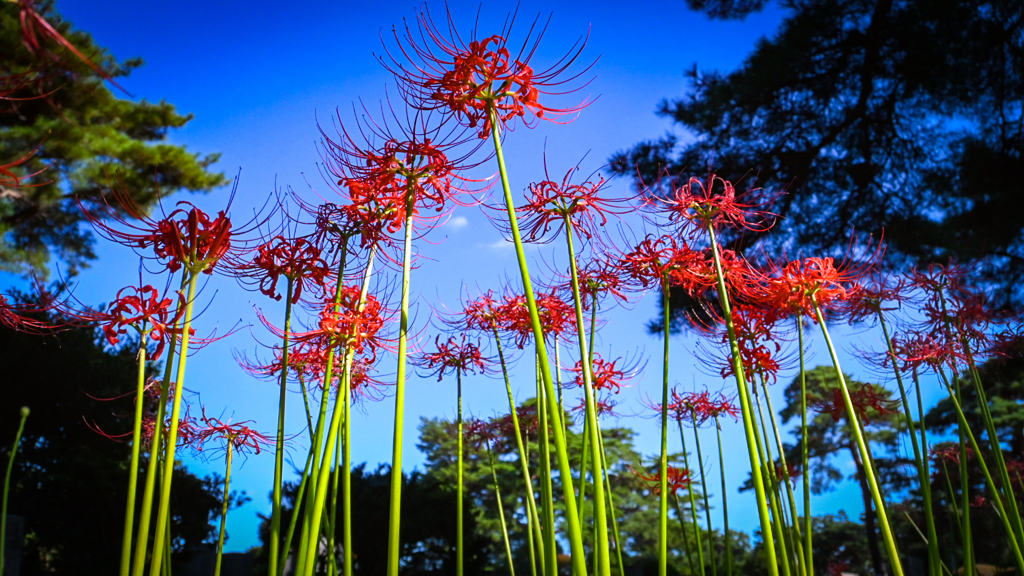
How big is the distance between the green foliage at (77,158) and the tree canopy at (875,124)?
5476 millimetres

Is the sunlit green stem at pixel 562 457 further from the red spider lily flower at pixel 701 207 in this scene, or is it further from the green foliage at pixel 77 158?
the green foliage at pixel 77 158

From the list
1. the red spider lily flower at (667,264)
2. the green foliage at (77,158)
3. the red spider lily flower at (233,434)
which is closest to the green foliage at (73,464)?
the green foliage at (77,158)

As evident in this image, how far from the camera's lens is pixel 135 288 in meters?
1.40

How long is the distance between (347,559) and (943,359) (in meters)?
2.23

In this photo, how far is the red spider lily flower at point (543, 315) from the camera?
7.45 ft

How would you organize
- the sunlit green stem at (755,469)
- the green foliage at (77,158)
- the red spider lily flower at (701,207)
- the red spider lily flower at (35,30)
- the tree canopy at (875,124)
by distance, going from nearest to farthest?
the red spider lily flower at (35,30)
the sunlit green stem at (755,469)
the red spider lily flower at (701,207)
the tree canopy at (875,124)
the green foliage at (77,158)

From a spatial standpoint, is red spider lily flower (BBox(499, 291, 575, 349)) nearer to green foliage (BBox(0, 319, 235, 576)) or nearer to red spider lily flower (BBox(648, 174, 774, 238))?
red spider lily flower (BBox(648, 174, 774, 238))

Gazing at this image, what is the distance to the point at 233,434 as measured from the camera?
86.9 inches

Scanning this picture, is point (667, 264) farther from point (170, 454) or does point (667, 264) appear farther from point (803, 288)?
point (170, 454)

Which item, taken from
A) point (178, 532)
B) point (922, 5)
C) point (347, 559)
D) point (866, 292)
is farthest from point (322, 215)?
point (178, 532)

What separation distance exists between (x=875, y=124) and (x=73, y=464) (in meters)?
8.78

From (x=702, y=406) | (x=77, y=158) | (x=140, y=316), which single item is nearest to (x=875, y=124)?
(x=702, y=406)

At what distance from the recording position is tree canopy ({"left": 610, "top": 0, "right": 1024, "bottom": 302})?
4.76 meters

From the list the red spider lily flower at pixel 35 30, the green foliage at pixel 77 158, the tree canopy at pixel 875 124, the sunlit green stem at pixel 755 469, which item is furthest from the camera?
the green foliage at pixel 77 158
